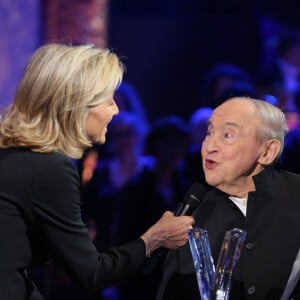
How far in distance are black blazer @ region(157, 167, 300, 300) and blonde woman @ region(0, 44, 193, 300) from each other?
0.88ft

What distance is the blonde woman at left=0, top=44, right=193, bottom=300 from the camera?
2020 millimetres

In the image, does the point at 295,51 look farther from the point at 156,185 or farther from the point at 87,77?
the point at 87,77

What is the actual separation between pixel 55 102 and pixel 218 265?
0.59 m

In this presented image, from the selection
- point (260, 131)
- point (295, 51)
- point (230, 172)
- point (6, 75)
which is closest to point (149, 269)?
point (230, 172)

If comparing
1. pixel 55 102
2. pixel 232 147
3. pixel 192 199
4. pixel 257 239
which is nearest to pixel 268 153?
pixel 232 147

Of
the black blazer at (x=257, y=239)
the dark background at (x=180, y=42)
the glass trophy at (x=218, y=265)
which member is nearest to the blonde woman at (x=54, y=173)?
the glass trophy at (x=218, y=265)

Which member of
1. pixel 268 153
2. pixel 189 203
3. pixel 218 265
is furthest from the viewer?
pixel 268 153

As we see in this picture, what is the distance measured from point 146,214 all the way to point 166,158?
0.36 metres

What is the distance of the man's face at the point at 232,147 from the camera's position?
2.44m

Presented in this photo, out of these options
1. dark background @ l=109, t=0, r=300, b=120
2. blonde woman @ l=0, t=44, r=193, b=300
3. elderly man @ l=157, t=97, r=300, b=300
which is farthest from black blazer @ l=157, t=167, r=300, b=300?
dark background @ l=109, t=0, r=300, b=120

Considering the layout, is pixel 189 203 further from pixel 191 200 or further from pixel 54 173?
pixel 54 173

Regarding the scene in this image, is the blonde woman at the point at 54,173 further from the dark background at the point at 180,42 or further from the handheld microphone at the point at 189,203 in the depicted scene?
the dark background at the point at 180,42

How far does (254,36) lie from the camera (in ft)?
20.1

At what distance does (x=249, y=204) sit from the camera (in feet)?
8.01
